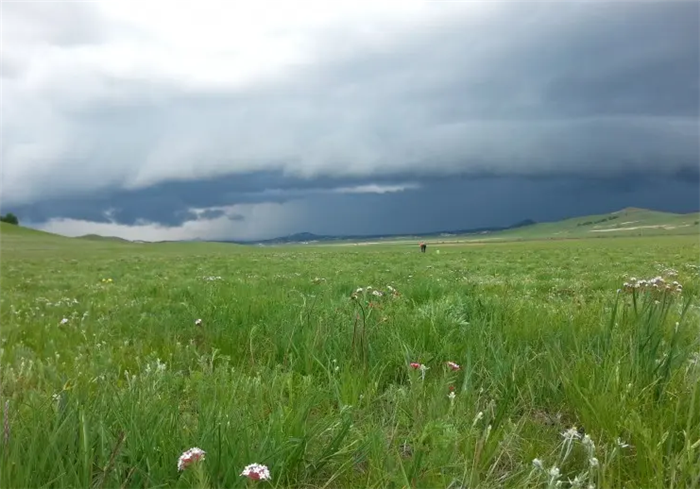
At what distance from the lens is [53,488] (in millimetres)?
2586

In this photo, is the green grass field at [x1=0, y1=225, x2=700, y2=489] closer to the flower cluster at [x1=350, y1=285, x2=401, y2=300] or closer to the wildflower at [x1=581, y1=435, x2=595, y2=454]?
the wildflower at [x1=581, y1=435, x2=595, y2=454]

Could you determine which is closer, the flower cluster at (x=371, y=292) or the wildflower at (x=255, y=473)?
the wildflower at (x=255, y=473)

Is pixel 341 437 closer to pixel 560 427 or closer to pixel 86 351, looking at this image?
pixel 560 427

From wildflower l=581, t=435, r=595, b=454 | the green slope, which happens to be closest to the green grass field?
wildflower l=581, t=435, r=595, b=454

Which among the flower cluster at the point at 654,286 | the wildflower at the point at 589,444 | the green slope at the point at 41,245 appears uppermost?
the flower cluster at the point at 654,286

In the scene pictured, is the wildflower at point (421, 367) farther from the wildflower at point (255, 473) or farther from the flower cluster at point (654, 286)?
the flower cluster at point (654, 286)

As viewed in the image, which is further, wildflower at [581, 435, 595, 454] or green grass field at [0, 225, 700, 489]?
green grass field at [0, 225, 700, 489]

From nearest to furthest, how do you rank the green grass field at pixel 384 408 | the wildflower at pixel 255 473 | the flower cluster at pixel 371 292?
1. the wildflower at pixel 255 473
2. the green grass field at pixel 384 408
3. the flower cluster at pixel 371 292

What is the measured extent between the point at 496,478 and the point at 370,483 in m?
0.69

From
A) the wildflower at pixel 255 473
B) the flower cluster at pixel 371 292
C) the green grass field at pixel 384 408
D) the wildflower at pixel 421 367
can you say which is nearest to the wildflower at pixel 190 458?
the green grass field at pixel 384 408

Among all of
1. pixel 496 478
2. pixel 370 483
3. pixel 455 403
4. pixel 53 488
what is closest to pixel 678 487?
pixel 496 478

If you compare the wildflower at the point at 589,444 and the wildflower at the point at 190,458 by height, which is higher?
the wildflower at the point at 190,458

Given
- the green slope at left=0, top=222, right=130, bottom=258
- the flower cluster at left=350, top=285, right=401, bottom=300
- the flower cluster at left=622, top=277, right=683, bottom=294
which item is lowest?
the green slope at left=0, top=222, right=130, bottom=258

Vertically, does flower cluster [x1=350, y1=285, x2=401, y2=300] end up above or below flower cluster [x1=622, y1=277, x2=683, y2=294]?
below
